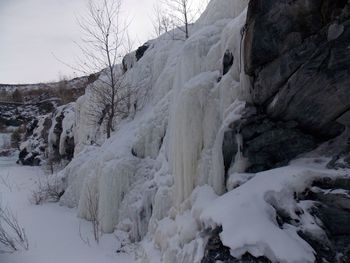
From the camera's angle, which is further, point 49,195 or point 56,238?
point 49,195

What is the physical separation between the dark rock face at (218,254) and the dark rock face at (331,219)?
0.54 meters

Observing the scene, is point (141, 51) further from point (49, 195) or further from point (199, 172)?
point (199, 172)

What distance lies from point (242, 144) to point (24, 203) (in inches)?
353

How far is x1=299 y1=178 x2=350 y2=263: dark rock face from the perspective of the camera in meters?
3.48

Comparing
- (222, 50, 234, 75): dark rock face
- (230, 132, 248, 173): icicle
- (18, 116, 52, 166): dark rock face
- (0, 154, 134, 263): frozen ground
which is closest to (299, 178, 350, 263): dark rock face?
(230, 132, 248, 173): icicle

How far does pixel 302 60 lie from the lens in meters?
4.35

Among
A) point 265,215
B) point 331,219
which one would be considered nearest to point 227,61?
point 265,215

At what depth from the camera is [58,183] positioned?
12039 mm

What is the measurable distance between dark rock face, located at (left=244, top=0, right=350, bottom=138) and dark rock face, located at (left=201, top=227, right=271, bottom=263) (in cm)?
166

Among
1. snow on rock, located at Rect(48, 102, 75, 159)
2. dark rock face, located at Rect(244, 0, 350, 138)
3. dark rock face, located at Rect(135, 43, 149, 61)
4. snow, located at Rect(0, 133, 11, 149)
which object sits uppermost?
dark rock face, located at Rect(135, 43, 149, 61)

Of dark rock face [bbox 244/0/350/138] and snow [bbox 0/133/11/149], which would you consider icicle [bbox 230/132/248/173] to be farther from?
snow [bbox 0/133/11/149]

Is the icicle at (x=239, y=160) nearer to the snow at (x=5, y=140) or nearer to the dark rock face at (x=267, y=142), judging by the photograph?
the dark rock face at (x=267, y=142)

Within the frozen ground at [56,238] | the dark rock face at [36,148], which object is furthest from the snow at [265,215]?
the dark rock face at [36,148]

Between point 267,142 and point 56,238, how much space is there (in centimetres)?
556
